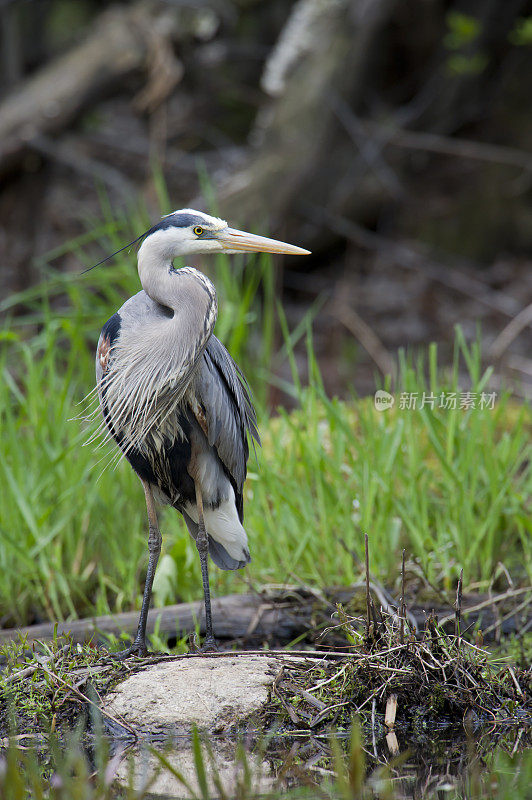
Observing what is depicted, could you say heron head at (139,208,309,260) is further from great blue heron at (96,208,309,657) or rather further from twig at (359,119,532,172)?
twig at (359,119,532,172)

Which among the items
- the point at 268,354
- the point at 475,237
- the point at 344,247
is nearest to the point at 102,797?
the point at 268,354

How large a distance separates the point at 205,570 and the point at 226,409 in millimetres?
620

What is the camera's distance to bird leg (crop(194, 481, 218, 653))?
11.1ft

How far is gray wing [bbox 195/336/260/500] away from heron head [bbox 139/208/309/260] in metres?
0.43

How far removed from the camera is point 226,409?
3498 millimetres

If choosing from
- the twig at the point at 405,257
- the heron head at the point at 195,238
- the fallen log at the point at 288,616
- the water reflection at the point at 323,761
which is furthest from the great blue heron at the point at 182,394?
the twig at the point at 405,257

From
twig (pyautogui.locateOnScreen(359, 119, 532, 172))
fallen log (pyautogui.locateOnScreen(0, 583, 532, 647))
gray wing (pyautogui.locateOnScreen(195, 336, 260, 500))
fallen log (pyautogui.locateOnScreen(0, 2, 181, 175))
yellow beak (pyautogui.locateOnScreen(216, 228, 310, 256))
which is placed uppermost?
fallen log (pyautogui.locateOnScreen(0, 2, 181, 175))

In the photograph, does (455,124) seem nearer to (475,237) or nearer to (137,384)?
(475,237)

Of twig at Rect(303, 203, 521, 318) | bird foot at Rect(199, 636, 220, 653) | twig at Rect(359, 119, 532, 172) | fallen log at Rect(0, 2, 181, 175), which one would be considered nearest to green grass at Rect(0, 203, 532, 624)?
bird foot at Rect(199, 636, 220, 653)

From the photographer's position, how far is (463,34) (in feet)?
23.4

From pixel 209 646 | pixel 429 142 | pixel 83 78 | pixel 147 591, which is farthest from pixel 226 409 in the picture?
pixel 429 142

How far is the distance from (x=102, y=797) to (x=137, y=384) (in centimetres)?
149

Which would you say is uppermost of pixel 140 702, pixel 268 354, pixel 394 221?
pixel 394 221

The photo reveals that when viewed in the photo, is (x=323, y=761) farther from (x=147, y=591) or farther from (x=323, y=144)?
(x=323, y=144)
